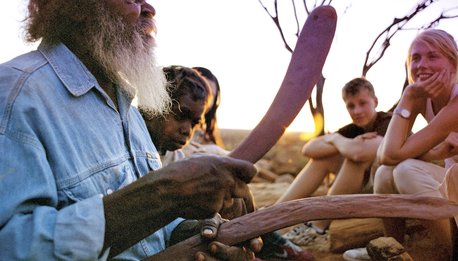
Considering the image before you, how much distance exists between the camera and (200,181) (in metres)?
1.29

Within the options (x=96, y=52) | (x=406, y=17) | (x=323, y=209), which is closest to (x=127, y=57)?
(x=96, y=52)

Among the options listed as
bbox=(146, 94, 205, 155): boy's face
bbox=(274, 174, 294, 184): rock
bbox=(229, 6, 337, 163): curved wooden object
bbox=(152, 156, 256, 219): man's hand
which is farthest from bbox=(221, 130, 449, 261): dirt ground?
bbox=(152, 156, 256, 219): man's hand

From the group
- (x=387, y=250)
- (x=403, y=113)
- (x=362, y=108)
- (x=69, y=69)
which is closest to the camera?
(x=69, y=69)

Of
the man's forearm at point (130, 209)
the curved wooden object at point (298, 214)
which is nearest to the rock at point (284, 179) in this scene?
the curved wooden object at point (298, 214)

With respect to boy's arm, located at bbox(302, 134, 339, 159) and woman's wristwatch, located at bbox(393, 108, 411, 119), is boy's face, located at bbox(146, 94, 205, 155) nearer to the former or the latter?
woman's wristwatch, located at bbox(393, 108, 411, 119)

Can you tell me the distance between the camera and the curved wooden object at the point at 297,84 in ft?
6.43

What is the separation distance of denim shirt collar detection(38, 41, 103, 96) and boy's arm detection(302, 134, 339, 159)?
3296 mm

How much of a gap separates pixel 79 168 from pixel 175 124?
177cm

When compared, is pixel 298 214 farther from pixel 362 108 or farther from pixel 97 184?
pixel 362 108

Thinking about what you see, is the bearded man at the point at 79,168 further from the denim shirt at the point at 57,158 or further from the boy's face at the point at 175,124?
the boy's face at the point at 175,124

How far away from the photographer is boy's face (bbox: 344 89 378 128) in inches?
170

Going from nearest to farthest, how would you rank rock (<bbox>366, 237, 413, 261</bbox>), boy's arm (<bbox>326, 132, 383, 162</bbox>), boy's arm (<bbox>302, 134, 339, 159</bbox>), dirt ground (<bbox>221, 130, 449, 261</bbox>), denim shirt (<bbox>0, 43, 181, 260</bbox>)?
denim shirt (<bbox>0, 43, 181, 260</bbox>)
rock (<bbox>366, 237, 413, 261</bbox>)
dirt ground (<bbox>221, 130, 449, 261</bbox>)
boy's arm (<bbox>326, 132, 383, 162</bbox>)
boy's arm (<bbox>302, 134, 339, 159</bbox>)

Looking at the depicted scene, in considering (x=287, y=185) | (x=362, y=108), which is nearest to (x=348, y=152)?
(x=362, y=108)

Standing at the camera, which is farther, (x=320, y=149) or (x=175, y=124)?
(x=320, y=149)
